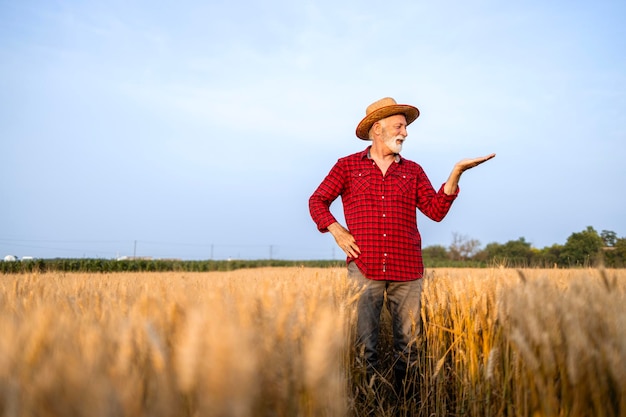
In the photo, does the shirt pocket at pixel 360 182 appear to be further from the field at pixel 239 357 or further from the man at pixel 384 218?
the field at pixel 239 357

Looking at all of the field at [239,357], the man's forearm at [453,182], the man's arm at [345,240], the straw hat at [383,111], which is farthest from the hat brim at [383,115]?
the field at [239,357]

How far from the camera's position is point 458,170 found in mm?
3781

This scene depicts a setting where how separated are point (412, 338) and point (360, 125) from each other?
213cm

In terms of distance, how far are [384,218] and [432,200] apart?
485mm

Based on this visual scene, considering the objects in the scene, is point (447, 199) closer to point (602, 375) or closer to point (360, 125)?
point (360, 125)

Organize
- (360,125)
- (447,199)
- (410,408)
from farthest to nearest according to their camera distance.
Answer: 1. (360,125)
2. (447,199)
3. (410,408)

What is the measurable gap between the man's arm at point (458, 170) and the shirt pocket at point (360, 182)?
2.25ft

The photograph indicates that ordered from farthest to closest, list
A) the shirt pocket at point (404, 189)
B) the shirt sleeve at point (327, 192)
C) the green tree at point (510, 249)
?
the green tree at point (510, 249)
the shirt sleeve at point (327, 192)
the shirt pocket at point (404, 189)

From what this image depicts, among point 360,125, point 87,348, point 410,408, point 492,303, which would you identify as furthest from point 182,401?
point 360,125

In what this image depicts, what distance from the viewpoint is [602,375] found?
159 cm

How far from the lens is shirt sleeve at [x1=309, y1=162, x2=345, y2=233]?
4.30m

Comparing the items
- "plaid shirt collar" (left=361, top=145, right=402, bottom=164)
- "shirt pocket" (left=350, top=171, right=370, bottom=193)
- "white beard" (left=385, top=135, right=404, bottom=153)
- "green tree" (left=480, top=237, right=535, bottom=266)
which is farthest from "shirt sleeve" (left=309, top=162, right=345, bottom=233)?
"green tree" (left=480, top=237, right=535, bottom=266)

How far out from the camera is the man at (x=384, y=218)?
4.02m

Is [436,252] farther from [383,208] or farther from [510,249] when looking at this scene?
[383,208]
